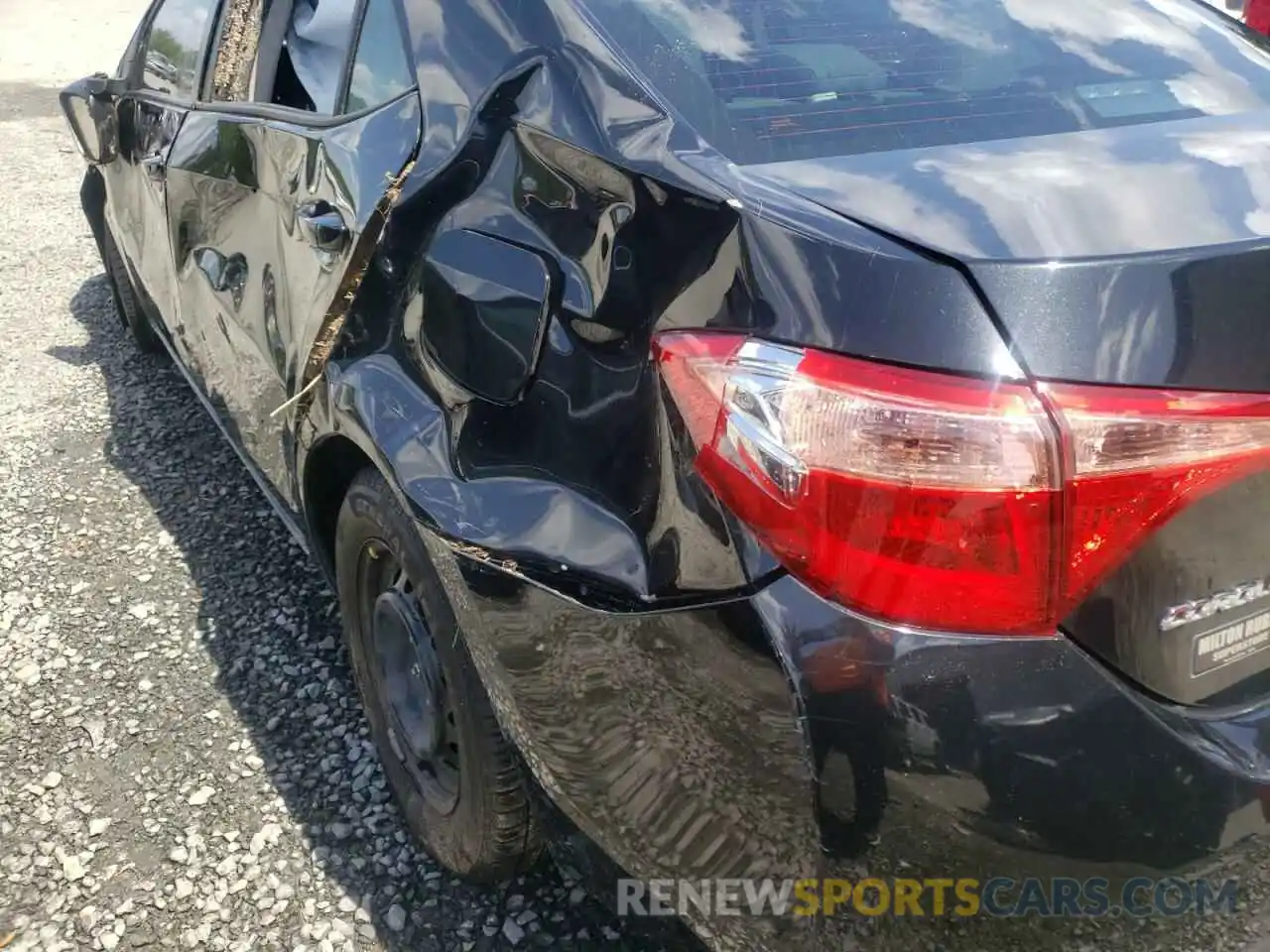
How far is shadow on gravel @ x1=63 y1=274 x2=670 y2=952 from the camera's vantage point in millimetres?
2137

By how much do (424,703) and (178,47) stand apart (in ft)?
7.79

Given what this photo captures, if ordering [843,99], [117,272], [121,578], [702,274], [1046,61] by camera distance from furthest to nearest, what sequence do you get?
[117,272]
[121,578]
[1046,61]
[843,99]
[702,274]

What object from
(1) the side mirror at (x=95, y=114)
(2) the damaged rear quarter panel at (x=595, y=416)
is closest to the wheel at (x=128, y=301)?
(1) the side mirror at (x=95, y=114)

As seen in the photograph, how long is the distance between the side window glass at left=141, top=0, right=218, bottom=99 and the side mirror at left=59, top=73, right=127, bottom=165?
0.66ft

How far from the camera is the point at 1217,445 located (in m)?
1.15

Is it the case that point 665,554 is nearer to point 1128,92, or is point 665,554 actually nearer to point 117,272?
point 1128,92

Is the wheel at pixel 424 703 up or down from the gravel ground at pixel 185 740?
up

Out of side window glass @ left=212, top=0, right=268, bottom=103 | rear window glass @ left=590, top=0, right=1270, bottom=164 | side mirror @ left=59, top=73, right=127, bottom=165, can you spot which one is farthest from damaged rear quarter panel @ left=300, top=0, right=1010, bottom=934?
side mirror @ left=59, top=73, right=127, bottom=165

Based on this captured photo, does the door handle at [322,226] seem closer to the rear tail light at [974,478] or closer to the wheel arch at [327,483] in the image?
the wheel arch at [327,483]

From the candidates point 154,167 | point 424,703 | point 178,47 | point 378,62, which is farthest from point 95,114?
point 424,703

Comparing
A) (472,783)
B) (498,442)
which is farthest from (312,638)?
(498,442)

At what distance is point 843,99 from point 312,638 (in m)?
2.00

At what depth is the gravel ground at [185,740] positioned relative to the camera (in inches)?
83.9

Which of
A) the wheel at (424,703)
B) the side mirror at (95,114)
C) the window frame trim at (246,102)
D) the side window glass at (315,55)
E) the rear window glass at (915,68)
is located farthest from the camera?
the side mirror at (95,114)
